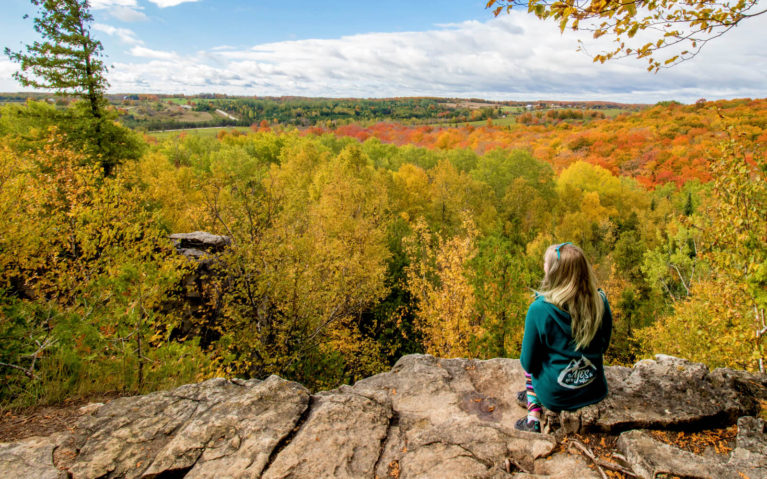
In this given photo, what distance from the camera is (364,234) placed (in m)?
24.0

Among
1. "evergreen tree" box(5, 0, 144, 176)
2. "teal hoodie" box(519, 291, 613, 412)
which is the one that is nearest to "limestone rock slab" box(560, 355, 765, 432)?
"teal hoodie" box(519, 291, 613, 412)

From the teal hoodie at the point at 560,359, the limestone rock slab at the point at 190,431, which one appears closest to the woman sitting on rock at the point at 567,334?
the teal hoodie at the point at 560,359

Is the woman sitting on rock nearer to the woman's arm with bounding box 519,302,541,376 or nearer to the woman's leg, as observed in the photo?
the woman's arm with bounding box 519,302,541,376

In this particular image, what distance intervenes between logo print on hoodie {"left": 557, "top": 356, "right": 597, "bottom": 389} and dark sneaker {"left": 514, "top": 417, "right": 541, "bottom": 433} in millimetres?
842

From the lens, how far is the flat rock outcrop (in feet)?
13.5

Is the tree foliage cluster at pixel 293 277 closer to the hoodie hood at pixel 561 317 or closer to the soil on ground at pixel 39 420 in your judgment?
the soil on ground at pixel 39 420

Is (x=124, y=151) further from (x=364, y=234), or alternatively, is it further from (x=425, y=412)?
(x=425, y=412)

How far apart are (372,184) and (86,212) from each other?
23883 mm

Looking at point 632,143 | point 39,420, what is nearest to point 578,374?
point 39,420

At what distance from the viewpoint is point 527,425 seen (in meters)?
4.96

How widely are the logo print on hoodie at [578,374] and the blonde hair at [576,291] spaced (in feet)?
1.07

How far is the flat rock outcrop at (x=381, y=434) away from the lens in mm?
4125

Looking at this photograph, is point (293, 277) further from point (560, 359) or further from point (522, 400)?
point (560, 359)

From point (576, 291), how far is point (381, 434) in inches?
126
